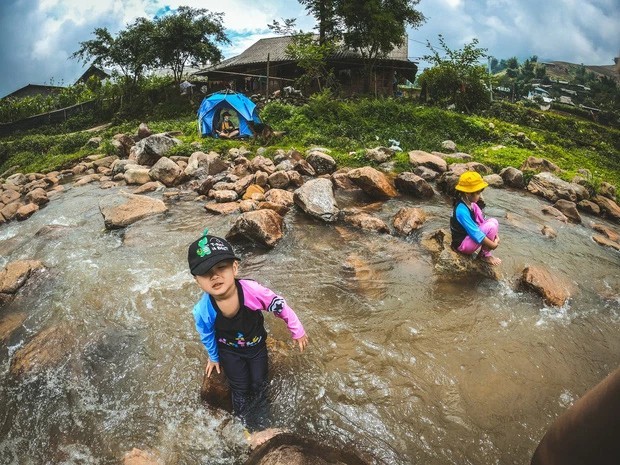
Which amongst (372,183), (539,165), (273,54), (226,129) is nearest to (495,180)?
(539,165)

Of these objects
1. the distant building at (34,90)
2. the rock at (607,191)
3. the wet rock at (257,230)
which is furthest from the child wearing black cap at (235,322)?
the distant building at (34,90)

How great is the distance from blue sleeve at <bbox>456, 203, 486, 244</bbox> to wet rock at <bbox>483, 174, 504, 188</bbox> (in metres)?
5.58

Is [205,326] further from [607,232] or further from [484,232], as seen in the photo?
[607,232]

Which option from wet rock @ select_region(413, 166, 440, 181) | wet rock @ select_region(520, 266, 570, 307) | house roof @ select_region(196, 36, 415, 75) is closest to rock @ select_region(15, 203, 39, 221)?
wet rock @ select_region(413, 166, 440, 181)

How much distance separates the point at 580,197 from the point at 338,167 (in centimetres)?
650

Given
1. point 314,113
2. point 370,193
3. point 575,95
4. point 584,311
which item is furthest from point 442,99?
point 575,95

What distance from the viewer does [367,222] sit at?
665 cm

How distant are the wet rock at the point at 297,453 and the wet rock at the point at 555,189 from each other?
9040 millimetres

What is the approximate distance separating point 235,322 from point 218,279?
451 millimetres

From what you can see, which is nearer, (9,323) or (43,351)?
(43,351)

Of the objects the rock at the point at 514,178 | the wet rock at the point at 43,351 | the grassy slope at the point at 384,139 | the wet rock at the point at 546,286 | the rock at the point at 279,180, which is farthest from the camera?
the grassy slope at the point at 384,139

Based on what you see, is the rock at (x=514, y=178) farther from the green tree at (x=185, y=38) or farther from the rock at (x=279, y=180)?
the green tree at (x=185, y=38)

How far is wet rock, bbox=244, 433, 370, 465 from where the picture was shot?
2.43 meters

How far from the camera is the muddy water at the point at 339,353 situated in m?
2.91
